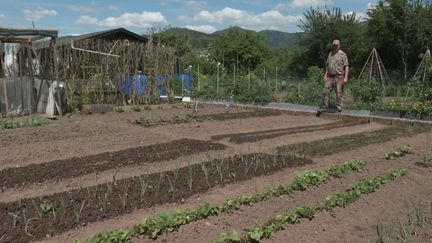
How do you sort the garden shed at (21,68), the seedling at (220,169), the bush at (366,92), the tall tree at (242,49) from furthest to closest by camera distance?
1. the tall tree at (242,49)
2. the bush at (366,92)
3. the garden shed at (21,68)
4. the seedling at (220,169)

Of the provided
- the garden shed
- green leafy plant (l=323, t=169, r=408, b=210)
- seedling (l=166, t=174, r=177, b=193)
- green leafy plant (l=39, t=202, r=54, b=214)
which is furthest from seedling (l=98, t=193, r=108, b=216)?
the garden shed

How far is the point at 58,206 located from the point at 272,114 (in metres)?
8.99

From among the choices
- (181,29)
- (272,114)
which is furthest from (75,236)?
(181,29)

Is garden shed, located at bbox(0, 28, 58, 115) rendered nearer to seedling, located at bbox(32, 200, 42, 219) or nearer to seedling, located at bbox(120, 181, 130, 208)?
seedling, located at bbox(120, 181, 130, 208)

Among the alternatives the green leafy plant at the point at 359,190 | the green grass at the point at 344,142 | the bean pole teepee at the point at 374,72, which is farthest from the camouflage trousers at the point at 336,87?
the green leafy plant at the point at 359,190

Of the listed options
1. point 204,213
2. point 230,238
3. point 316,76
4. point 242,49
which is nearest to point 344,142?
point 204,213

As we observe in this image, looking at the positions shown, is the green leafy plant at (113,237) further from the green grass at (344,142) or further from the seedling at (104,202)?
the green grass at (344,142)

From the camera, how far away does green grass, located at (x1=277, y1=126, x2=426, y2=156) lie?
7645 mm

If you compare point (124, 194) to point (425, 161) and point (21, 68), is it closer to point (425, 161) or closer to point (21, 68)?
point (425, 161)

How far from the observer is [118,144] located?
8.14m

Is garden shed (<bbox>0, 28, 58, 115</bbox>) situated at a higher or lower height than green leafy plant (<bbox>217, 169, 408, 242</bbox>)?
higher

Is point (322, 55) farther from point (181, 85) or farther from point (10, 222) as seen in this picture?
point (10, 222)

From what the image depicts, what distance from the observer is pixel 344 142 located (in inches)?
330

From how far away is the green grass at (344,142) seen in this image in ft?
25.1
